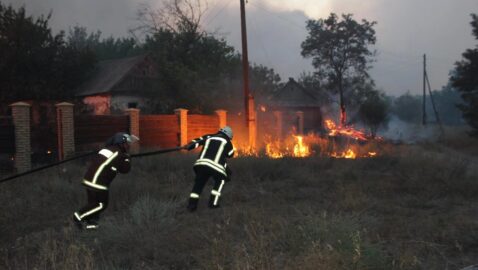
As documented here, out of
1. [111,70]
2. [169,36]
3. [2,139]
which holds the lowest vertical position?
[2,139]

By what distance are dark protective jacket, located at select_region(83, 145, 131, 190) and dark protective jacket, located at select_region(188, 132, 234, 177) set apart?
5.26ft

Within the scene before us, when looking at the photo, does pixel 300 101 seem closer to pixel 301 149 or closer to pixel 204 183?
pixel 301 149

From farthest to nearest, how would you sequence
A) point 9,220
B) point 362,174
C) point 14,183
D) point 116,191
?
point 362,174
point 14,183
point 116,191
point 9,220

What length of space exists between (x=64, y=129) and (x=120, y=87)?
15.2m

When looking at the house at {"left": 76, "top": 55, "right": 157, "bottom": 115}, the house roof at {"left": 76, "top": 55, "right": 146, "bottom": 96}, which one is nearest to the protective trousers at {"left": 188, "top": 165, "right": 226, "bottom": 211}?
the house at {"left": 76, "top": 55, "right": 157, "bottom": 115}

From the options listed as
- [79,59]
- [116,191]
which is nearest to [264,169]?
[116,191]

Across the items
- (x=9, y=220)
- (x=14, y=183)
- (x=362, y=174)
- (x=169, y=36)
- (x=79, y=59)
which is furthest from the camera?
(x=169, y=36)

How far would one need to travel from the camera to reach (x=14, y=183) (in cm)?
1115

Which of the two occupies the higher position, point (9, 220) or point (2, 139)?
point (2, 139)

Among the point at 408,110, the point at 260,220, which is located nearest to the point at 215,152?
the point at 260,220

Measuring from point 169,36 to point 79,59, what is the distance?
617cm

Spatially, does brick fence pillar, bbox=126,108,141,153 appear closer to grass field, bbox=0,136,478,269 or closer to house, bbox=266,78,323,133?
grass field, bbox=0,136,478,269

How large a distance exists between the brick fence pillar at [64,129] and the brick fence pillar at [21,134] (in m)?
1.13

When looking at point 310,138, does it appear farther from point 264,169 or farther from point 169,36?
point 169,36
